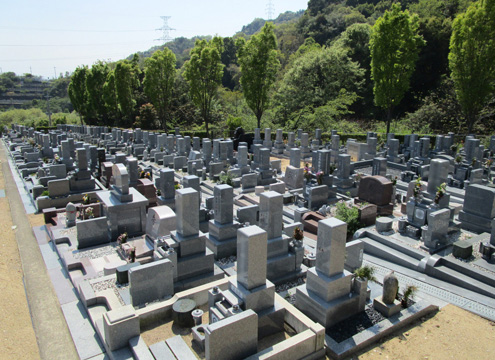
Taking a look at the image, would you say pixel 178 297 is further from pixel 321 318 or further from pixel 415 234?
pixel 415 234

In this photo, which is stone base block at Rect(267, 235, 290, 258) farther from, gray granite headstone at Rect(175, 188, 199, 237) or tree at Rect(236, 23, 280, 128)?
tree at Rect(236, 23, 280, 128)

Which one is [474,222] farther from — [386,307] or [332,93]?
[332,93]

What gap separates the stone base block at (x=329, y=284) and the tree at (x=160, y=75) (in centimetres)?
3107

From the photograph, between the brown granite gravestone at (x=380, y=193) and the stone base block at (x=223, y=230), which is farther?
the brown granite gravestone at (x=380, y=193)

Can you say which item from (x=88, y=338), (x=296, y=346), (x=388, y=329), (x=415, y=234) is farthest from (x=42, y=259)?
(x=415, y=234)

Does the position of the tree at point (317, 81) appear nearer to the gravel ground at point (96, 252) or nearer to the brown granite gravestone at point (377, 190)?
the brown granite gravestone at point (377, 190)

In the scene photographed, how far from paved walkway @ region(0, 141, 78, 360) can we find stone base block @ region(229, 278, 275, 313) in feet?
11.2

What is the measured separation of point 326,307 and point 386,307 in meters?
1.45

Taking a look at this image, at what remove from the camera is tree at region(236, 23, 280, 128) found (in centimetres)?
2994

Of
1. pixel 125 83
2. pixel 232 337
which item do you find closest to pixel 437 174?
pixel 232 337

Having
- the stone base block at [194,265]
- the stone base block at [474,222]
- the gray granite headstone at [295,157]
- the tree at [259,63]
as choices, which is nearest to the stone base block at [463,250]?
the stone base block at [474,222]

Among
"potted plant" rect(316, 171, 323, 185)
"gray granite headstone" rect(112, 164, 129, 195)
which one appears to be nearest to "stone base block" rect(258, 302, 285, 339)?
"gray granite headstone" rect(112, 164, 129, 195)

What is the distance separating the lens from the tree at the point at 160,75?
33.9 metres

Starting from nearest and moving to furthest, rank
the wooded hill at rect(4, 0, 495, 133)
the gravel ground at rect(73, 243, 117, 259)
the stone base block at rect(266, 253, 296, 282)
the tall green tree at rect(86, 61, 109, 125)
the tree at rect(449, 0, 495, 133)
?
1. the stone base block at rect(266, 253, 296, 282)
2. the gravel ground at rect(73, 243, 117, 259)
3. the tree at rect(449, 0, 495, 133)
4. the wooded hill at rect(4, 0, 495, 133)
5. the tall green tree at rect(86, 61, 109, 125)
